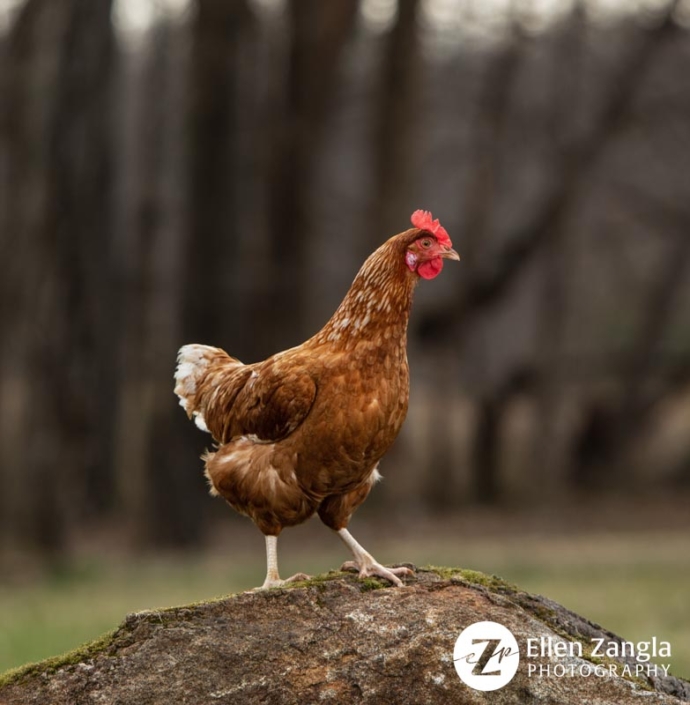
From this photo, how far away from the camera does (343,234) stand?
2884 cm

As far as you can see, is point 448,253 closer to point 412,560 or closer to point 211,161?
point 412,560

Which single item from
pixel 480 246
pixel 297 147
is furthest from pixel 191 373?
pixel 480 246

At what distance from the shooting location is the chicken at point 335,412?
17.5 feet

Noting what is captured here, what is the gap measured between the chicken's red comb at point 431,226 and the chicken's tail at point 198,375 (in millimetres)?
1284

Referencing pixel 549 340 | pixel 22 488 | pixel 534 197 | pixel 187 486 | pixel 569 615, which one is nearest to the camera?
pixel 569 615

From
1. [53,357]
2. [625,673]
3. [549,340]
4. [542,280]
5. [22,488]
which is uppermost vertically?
[542,280]

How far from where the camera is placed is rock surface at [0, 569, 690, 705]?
16.1 ft

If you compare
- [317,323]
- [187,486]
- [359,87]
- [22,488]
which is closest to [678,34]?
[359,87]

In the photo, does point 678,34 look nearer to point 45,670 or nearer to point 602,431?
point 602,431

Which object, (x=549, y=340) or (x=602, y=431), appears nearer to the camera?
(x=549, y=340)

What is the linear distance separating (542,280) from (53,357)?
12.4m

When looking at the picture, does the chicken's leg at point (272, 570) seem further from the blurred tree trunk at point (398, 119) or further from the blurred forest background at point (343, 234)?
the blurred tree trunk at point (398, 119)

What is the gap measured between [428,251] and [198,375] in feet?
5.06

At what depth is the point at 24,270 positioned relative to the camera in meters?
16.4
